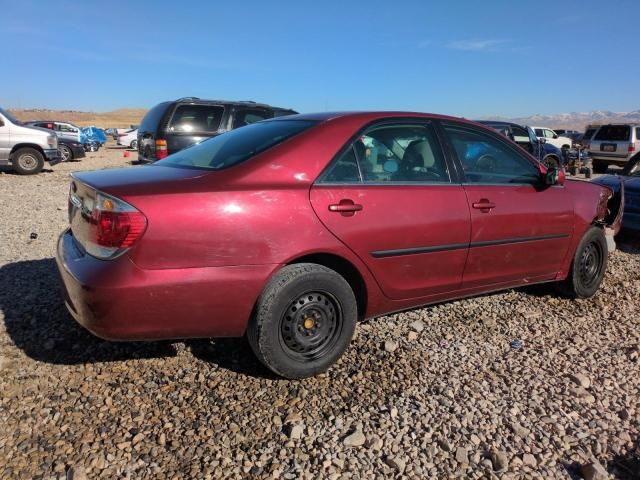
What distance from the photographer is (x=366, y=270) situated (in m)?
3.12

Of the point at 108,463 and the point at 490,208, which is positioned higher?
the point at 490,208

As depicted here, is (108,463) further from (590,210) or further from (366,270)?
(590,210)

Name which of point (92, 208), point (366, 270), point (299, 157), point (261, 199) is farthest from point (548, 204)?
point (92, 208)

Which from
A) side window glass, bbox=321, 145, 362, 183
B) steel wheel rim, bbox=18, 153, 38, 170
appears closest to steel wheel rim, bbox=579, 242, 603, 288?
side window glass, bbox=321, 145, 362, 183

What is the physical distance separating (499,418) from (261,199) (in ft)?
5.77

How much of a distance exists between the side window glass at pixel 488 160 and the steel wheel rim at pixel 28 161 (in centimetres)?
1342

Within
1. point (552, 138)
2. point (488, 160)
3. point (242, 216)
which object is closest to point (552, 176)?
point (488, 160)

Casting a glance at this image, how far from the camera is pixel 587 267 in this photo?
15.1ft

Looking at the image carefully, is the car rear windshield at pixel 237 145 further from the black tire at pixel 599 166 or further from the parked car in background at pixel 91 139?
the parked car in background at pixel 91 139

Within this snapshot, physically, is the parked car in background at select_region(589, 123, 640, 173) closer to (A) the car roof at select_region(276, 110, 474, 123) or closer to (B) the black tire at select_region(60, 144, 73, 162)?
(A) the car roof at select_region(276, 110, 474, 123)

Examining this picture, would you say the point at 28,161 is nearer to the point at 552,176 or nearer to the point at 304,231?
the point at 304,231

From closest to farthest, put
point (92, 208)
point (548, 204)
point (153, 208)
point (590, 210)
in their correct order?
point (153, 208) < point (92, 208) < point (548, 204) < point (590, 210)

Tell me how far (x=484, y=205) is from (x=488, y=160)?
0.53 meters

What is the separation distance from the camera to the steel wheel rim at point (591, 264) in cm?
455
